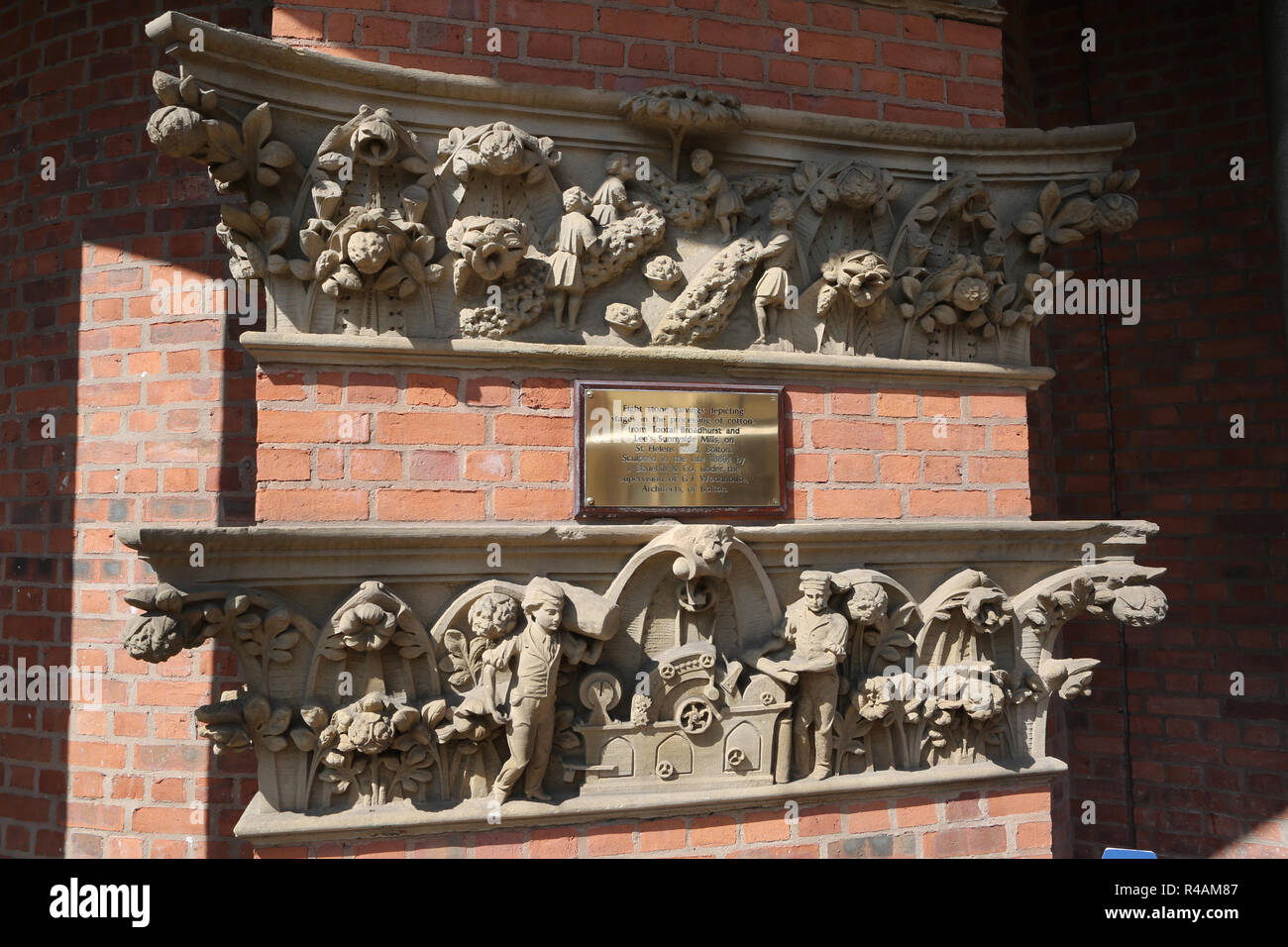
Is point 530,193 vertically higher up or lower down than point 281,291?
higher up

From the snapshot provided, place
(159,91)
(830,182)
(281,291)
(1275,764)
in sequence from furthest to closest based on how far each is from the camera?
(1275,764) → (830,182) → (281,291) → (159,91)

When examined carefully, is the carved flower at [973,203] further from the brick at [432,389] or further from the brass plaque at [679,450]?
the brick at [432,389]

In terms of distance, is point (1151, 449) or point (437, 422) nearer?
point (437, 422)

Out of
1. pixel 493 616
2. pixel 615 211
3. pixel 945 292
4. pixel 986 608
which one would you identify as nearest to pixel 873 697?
pixel 986 608

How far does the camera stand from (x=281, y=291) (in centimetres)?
259

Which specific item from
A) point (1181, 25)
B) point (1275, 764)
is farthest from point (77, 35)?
point (1275, 764)

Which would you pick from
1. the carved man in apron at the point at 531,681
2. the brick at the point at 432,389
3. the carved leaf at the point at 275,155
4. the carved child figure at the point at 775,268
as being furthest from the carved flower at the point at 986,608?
the carved leaf at the point at 275,155

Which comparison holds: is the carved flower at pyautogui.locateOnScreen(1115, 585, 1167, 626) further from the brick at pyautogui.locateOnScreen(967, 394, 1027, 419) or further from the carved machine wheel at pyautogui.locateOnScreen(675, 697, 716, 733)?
the carved machine wheel at pyautogui.locateOnScreen(675, 697, 716, 733)

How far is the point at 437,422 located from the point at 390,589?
0.48 metres

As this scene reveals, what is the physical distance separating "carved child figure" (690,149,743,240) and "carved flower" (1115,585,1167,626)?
1758 mm

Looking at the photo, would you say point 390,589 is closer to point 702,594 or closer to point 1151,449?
point 702,594

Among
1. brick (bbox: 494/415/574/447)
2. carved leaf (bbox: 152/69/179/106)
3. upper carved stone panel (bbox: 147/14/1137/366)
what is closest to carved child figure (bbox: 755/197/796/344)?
upper carved stone panel (bbox: 147/14/1137/366)

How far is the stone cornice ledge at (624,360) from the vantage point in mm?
2568

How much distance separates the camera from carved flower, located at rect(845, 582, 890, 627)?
2873 mm
